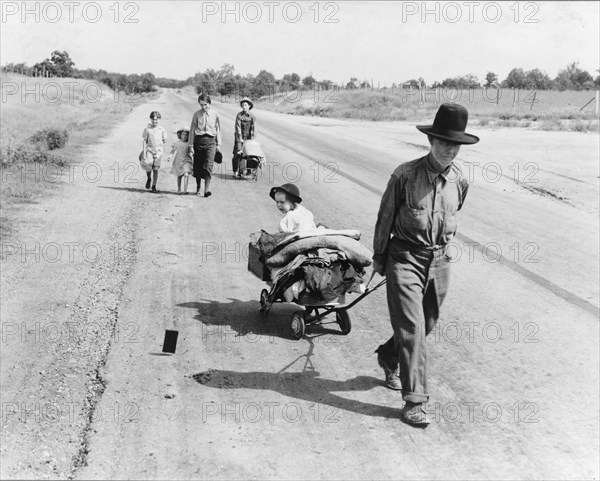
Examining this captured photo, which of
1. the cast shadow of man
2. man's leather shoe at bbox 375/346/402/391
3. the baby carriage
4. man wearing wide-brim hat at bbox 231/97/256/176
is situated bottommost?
the cast shadow of man

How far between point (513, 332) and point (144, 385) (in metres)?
3.79

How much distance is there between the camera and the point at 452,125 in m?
5.14

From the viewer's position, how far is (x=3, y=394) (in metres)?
5.71

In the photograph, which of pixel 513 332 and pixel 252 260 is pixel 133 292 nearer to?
pixel 252 260

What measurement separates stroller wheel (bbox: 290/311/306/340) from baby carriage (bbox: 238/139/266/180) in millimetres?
10759

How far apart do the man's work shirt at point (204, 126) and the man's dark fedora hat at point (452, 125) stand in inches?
386

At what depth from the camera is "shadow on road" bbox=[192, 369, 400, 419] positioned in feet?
18.4

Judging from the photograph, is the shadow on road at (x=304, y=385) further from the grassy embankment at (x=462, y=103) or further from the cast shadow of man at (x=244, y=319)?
the grassy embankment at (x=462, y=103)

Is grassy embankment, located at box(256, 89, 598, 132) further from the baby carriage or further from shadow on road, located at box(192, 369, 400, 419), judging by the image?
shadow on road, located at box(192, 369, 400, 419)

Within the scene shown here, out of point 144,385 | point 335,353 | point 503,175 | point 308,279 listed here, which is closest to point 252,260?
point 308,279

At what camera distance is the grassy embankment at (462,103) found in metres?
45.6

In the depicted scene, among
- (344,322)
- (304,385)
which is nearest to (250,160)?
(344,322)

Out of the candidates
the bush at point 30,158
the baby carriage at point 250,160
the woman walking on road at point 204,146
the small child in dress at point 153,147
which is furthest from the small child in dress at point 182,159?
the bush at point 30,158

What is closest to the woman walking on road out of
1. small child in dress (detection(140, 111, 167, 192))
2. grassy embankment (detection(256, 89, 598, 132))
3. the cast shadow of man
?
small child in dress (detection(140, 111, 167, 192))
